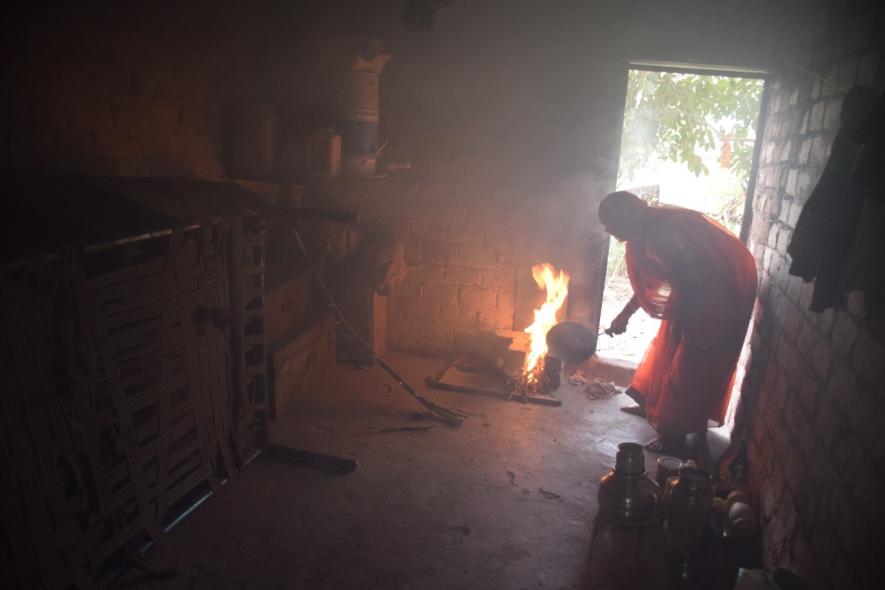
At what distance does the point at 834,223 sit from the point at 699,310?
1867mm

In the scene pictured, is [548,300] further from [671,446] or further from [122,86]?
[122,86]

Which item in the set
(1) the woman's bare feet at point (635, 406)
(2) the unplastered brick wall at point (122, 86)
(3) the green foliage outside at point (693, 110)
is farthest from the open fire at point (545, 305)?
(3) the green foliage outside at point (693, 110)

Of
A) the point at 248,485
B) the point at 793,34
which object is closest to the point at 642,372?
the point at 793,34

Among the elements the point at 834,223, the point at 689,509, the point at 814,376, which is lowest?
the point at 689,509

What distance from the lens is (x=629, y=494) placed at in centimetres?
355

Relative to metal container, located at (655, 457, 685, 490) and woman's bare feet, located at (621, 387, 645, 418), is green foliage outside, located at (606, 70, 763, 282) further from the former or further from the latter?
metal container, located at (655, 457, 685, 490)

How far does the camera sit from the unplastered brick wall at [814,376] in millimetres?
2377

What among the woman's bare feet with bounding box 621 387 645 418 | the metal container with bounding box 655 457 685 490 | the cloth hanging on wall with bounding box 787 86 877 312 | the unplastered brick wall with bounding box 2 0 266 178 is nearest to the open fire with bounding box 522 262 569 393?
the woman's bare feet with bounding box 621 387 645 418

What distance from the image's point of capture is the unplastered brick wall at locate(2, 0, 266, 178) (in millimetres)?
3312

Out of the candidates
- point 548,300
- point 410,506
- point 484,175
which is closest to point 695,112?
point 484,175

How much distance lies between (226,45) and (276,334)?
2556 mm

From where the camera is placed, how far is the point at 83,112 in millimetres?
3732

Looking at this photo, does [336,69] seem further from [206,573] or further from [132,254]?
[206,573]

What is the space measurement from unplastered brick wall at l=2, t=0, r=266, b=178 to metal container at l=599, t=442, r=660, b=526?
3.70m
